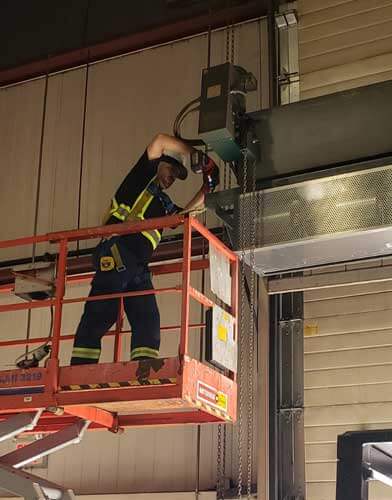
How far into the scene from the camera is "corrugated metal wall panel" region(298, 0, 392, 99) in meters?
11.9

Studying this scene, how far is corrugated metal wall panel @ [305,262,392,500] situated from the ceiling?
546cm

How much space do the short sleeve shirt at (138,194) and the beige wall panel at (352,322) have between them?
11.9 ft

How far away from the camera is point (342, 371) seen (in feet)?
36.2

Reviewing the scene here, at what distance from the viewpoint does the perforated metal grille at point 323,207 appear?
26.1 feet

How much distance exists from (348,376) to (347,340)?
0.50 meters

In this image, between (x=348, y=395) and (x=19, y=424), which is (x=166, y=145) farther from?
(x=348, y=395)

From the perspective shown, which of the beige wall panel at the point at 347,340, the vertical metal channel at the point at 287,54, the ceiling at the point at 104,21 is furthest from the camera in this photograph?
the ceiling at the point at 104,21

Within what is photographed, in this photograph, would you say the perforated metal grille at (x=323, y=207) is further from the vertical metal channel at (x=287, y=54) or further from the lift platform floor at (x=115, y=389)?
A: the vertical metal channel at (x=287, y=54)

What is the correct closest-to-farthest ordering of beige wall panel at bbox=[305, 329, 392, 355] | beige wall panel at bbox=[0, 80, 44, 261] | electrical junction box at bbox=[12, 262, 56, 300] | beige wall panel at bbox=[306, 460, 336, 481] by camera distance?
electrical junction box at bbox=[12, 262, 56, 300] < beige wall panel at bbox=[306, 460, 336, 481] < beige wall panel at bbox=[305, 329, 392, 355] < beige wall panel at bbox=[0, 80, 44, 261]

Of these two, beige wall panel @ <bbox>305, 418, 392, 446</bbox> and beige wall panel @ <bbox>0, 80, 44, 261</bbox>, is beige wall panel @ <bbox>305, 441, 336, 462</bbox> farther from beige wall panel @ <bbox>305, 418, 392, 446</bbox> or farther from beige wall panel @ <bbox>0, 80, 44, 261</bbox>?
beige wall panel @ <bbox>0, 80, 44, 261</bbox>

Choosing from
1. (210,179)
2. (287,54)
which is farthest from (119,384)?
(287,54)

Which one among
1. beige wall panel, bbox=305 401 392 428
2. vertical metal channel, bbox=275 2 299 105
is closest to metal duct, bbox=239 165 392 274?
beige wall panel, bbox=305 401 392 428

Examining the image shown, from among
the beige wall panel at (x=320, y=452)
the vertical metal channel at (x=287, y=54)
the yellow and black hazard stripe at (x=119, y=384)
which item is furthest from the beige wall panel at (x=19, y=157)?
the yellow and black hazard stripe at (x=119, y=384)

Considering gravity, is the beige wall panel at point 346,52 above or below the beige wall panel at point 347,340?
above
